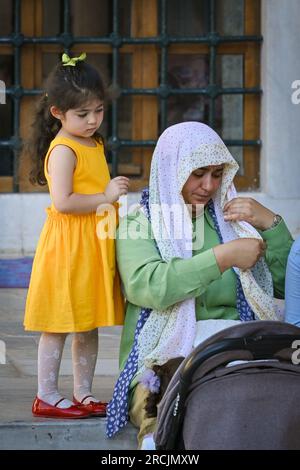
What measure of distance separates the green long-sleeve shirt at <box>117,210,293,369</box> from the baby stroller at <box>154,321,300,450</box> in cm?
52

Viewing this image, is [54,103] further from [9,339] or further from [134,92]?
[134,92]

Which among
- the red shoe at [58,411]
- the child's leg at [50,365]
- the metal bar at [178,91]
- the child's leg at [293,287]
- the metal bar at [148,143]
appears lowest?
the red shoe at [58,411]

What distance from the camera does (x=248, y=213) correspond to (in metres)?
3.93

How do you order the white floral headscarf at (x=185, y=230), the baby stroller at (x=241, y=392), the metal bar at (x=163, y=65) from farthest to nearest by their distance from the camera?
the metal bar at (x=163, y=65)
the white floral headscarf at (x=185, y=230)
the baby stroller at (x=241, y=392)

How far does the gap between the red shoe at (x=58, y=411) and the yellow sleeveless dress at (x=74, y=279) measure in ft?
0.92

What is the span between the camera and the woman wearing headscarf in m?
3.67

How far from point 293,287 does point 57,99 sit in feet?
3.44

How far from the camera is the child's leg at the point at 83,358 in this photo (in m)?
4.14

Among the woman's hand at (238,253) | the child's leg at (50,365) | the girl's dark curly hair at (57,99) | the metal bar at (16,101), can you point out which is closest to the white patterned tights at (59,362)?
the child's leg at (50,365)

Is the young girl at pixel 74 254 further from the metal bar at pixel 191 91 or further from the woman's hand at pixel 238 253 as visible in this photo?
the metal bar at pixel 191 91

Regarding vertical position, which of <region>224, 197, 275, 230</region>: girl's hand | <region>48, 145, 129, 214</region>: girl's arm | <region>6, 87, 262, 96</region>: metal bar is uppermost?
<region>6, 87, 262, 96</region>: metal bar

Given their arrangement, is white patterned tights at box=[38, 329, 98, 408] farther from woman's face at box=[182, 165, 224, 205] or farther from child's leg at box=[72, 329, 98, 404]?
woman's face at box=[182, 165, 224, 205]

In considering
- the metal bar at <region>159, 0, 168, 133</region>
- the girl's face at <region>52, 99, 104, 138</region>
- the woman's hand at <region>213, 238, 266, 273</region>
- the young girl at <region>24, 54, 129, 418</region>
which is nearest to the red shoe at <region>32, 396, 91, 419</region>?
the young girl at <region>24, 54, 129, 418</region>
